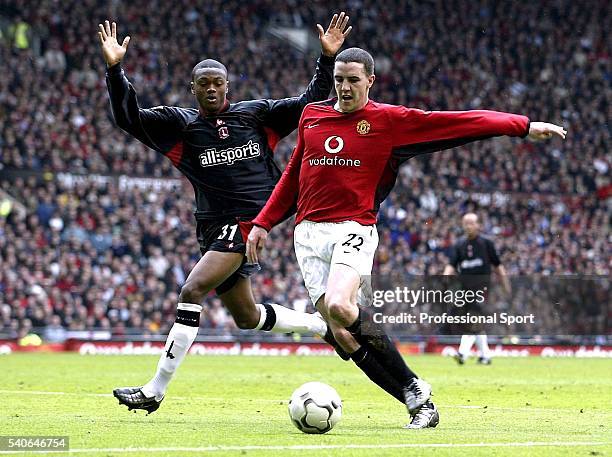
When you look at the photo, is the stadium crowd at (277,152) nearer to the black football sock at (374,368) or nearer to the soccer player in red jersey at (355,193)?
the soccer player in red jersey at (355,193)

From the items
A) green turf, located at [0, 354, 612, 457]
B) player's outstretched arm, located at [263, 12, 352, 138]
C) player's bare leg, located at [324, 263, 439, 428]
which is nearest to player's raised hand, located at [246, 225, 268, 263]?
player's bare leg, located at [324, 263, 439, 428]

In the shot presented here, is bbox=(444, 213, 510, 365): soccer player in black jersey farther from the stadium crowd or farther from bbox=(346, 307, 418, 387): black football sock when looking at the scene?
bbox=(346, 307, 418, 387): black football sock

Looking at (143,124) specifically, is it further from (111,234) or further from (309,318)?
(111,234)

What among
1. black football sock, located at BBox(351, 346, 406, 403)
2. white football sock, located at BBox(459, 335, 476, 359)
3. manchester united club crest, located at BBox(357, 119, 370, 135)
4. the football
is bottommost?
white football sock, located at BBox(459, 335, 476, 359)

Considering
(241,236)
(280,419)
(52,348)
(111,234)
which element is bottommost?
(52,348)

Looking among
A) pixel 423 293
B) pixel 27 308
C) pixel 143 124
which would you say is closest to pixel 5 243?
pixel 27 308

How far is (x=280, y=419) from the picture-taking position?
29.5 ft

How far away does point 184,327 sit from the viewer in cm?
915

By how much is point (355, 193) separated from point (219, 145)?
1888mm

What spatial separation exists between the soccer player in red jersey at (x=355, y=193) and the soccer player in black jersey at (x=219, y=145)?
1123mm

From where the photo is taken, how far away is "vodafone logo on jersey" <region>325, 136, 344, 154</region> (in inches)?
325

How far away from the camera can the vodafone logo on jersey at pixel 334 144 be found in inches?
325

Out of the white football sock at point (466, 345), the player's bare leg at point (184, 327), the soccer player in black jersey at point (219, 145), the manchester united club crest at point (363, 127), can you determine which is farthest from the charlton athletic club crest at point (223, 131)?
the white football sock at point (466, 345)

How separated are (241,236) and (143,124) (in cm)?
122
